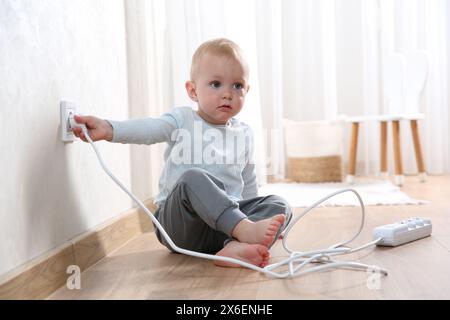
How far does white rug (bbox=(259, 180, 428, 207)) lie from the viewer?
2.03 metres

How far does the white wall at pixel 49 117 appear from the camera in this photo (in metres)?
0.85

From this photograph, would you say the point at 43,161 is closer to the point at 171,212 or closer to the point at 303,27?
the point at 171,212

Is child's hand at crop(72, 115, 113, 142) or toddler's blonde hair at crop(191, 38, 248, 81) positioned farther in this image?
toddler's blonde hair at crop(191, 38, 248, 81)

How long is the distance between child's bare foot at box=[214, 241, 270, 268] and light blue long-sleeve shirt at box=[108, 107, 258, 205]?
0.19m

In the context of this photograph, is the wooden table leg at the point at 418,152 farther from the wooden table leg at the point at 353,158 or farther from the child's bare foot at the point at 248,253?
the child's bare foot at the point at 248,253

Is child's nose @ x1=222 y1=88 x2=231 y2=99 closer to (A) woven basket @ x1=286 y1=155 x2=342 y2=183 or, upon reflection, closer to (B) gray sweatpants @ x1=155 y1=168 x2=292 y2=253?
(B) gray sweatpants @ x1=155 y1=168 x2=292 y2=253

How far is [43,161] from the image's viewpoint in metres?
0.97

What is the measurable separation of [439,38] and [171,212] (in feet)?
8.14

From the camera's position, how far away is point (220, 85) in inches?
49.7

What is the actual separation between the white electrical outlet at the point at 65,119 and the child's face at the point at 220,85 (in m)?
0.31

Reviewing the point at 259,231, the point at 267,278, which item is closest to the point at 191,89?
the point at 259,231

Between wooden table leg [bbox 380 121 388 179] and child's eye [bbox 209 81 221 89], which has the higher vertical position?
child's eye [bbox 209 81 221 89]

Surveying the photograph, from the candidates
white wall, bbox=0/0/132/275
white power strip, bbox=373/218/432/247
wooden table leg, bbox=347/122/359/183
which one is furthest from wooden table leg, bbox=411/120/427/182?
white wall, bbox=0/0/132/275
